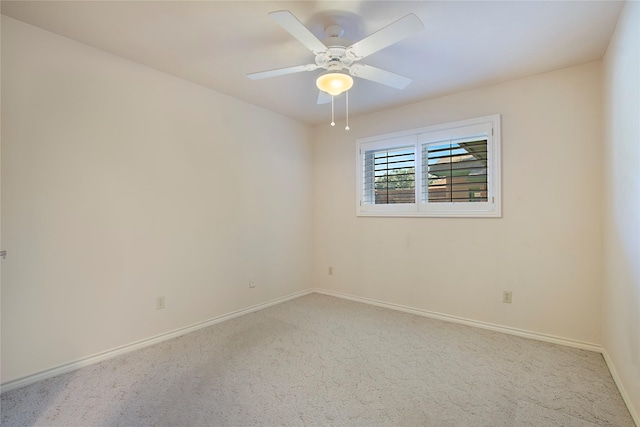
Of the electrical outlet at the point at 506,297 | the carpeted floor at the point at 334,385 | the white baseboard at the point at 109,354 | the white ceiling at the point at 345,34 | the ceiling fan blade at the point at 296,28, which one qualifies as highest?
the white ceiling at the point at 345,34

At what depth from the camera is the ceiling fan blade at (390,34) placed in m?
1.52

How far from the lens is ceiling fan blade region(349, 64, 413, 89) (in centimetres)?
206

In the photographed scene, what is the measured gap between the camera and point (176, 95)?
277 centimetres

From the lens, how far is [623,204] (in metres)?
1.86

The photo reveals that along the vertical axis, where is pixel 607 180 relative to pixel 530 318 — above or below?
above

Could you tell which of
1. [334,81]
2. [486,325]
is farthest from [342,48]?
[486,325]

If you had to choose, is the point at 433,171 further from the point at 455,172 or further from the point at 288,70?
the point at 288,70

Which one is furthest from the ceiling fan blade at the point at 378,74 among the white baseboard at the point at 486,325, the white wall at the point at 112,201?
the white baseboard at the point at 486,325

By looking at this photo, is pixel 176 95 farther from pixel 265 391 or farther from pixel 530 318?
pixel 530 318

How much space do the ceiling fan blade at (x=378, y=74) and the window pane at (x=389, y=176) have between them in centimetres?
135

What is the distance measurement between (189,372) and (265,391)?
612 mm

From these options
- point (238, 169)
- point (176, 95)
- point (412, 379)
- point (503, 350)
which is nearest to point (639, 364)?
point (503, 350)

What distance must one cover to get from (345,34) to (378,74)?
349 millimetres

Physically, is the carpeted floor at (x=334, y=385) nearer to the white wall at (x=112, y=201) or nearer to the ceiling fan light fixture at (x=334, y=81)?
the white wall at (x=112, y=201)
